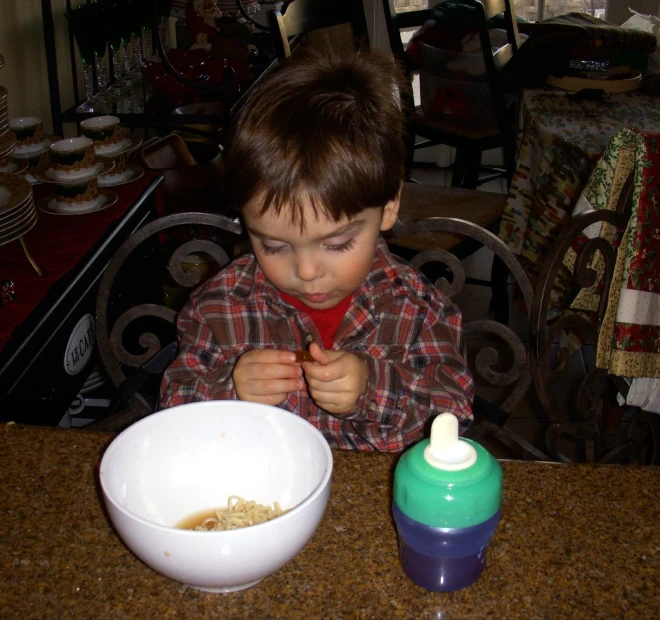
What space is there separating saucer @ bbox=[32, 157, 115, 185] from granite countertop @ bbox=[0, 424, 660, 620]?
3.02 ft

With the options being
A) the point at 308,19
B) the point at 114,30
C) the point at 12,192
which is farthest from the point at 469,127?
the point at 12,192

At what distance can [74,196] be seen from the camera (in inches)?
63.6

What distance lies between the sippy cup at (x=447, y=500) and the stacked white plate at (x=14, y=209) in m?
0.89

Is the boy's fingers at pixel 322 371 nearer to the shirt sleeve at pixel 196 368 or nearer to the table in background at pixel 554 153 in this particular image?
the shirt sleeve at pixel 196 368

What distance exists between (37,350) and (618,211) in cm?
97

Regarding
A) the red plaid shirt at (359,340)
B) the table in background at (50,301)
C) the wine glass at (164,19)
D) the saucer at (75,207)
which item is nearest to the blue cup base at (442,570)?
the red plaid shirt at (359,340)

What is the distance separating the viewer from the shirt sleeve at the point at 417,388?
1.02 meters

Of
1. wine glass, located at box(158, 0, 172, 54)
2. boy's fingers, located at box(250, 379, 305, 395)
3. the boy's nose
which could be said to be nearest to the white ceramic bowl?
boy's fingers, located at box(250, 379, 305, 395)

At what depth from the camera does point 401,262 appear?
1.25m

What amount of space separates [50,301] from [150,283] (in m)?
0.64

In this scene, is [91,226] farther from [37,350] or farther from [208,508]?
[208,508]

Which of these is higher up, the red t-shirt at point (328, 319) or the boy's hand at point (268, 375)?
the boy's hand at point (268, 375)

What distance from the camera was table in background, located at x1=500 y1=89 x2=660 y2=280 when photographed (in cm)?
211

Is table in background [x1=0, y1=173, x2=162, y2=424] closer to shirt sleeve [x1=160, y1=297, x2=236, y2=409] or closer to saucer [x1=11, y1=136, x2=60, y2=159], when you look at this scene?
saucer [x1=11, y1=136, x2=60, y2=159]
